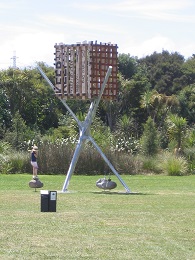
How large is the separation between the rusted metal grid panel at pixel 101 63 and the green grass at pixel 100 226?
328 centimetres

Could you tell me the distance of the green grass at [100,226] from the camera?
12.7 m

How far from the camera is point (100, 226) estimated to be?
1582 centimetres

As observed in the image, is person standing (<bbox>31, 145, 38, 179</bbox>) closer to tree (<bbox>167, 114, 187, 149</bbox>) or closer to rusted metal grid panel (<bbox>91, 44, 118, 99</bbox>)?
rusted metal grid panel (<bbox>91, 44, 118, 99</bbox>)

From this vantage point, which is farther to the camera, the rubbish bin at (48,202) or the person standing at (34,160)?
the person standing at (34,160)

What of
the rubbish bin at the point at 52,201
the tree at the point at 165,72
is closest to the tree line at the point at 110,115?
the tree at the point at 165,72

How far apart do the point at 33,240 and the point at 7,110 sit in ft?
125

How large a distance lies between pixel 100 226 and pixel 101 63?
10762 millimetres

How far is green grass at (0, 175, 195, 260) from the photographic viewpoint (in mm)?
12688

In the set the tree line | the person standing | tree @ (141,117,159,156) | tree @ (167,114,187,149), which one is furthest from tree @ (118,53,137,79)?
the person standing

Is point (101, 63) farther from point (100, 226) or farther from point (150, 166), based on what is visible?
point (150, 166)

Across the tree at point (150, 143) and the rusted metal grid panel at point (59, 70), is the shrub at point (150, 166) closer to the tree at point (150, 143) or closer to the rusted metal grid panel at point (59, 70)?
the tree at point (150, 143)

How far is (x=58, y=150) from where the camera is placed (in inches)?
1409

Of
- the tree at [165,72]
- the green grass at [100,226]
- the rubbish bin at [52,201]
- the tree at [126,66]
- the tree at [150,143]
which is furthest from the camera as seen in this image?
the tree at [165,72]

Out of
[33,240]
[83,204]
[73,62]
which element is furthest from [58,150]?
[33,240]
